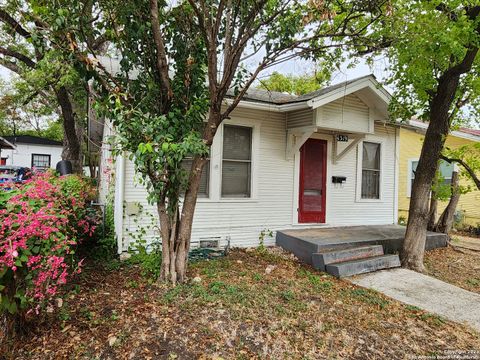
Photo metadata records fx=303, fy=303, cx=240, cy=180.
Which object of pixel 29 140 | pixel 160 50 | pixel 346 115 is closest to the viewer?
pixel 160 50

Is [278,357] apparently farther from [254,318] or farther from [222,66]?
[222,66]

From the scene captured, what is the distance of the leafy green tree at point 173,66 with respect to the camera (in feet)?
11.7

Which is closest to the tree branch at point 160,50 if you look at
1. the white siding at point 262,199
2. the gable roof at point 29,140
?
the white siding at point 262,199

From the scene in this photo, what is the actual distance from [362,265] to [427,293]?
104 centimetres

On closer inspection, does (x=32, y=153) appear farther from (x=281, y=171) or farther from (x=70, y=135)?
(x=281, y=171)

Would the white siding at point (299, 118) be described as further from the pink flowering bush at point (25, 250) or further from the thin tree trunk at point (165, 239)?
the pink flowering bush at point (25, 250)

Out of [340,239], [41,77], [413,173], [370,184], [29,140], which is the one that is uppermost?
[29,140]

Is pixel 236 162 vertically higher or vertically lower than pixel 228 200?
higher

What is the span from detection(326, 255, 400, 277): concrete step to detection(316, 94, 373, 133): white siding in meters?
2.78

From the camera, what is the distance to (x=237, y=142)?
6504mm

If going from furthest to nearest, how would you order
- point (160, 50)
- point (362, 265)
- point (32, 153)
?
point (32, 153), point (362, 265), point (160, 50)

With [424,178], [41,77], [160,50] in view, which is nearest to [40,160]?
[41,77]

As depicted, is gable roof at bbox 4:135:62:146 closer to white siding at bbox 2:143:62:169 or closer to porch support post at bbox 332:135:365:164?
white siding at bbox 2:143:62:169

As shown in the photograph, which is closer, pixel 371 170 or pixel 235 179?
pixel 235 179
